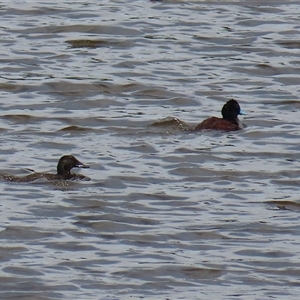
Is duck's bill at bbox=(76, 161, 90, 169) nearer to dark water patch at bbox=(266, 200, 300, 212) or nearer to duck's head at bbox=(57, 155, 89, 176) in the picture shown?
duck's head at bbox=(57, 155, 89, 176)

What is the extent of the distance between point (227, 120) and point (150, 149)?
46.8 inches

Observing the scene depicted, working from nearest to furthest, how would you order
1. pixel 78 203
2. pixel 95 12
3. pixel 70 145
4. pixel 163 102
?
1. pixel 78 203
2. pixel 70 145
3. pixel 163 102
4. pixel 95 12

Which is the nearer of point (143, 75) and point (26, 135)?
point (26, 135)

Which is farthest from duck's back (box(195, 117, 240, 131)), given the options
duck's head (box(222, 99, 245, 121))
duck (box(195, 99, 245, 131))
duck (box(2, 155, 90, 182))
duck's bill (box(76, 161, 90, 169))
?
duck (box(2, 155, 90, 182))

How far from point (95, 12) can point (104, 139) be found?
7.76 meters

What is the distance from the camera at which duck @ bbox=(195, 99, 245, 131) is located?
16047 millimetres

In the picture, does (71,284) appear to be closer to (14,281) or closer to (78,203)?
(14,281)

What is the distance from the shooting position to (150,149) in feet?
50.4

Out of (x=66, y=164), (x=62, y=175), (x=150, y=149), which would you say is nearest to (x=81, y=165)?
(x=66, y=164)

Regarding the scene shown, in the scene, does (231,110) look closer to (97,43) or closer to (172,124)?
(172,124)

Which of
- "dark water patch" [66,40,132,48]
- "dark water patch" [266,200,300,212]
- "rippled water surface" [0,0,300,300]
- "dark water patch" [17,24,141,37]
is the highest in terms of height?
"dark water patch" [17,24,141,37]

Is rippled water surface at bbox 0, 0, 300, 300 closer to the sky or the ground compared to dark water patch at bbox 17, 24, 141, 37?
closer to the ground

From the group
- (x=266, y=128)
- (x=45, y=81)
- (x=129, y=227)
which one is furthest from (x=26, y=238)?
(x=45, y=81)

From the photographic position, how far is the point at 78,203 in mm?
13125
